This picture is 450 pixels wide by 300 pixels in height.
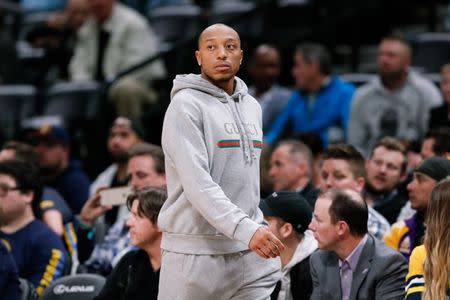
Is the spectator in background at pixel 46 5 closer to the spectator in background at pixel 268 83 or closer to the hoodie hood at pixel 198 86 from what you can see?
the spectator in background at pixel 268 83

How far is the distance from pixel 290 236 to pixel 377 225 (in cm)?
85

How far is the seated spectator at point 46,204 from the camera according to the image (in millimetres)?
7785

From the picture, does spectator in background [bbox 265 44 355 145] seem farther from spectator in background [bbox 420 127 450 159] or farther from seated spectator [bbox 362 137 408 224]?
spectator in background [bbox 420 127 450 159]

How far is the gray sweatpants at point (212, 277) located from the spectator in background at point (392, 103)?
458 centimetres

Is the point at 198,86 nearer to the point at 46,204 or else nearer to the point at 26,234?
the point at 26,234

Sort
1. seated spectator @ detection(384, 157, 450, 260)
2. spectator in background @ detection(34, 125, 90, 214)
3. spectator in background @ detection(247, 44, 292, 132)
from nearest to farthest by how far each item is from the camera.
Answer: seated spectator @ detection(384, 157, 450, 260)
spectator in background @ detection(34, 125, 90, 214)
spectator in background @ detection(247, 44, 292, 132)

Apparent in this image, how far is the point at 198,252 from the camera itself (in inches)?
188

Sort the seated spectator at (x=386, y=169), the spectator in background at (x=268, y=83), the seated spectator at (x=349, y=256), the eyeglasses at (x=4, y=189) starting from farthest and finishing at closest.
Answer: the spectator in background at (x=268, y=83) < the seated spectator at (x=386, y=169) < the eyeglasses at (x=4, y=189) < the seated spectator at (x=349, y=256)

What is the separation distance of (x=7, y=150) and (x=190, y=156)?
4.04m

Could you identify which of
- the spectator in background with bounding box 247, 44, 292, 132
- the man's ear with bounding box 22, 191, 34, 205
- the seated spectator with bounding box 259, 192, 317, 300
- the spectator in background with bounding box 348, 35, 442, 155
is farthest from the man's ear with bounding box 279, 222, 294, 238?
the spectator in background with bounding box 247, 44, 292, 132

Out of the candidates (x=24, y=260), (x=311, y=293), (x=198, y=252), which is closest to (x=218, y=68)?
(x=198, y=252)

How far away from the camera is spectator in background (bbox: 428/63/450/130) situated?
8836mm

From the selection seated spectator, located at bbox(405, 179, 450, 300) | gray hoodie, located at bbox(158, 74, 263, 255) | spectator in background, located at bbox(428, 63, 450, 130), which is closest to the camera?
gray hoodie, located at bbox(158, 74, 263, 255)

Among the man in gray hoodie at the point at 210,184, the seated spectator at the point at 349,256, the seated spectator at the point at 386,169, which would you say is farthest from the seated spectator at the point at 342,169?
the man in gray hoodie at the point at 210,184
